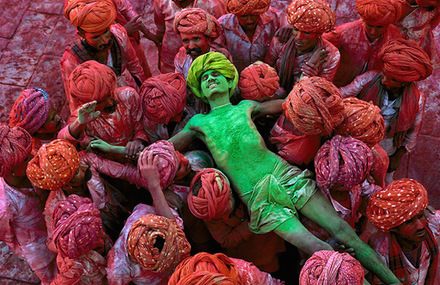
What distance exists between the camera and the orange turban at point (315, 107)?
4.00m

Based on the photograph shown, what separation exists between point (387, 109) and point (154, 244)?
2.13 meters

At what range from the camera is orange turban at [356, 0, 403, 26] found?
4754 millimetres

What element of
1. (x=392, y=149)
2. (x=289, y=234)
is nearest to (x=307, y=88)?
(x=289, y=234)

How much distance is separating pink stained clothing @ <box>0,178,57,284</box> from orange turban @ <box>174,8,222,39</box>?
1.55m

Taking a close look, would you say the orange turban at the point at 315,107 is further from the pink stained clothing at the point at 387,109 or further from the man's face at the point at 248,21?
the man's face at the point at 248,21

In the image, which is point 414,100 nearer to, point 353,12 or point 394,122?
point 394,122

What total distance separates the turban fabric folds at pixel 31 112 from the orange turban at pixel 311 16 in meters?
1.84

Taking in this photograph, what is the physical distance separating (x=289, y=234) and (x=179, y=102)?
1208mm

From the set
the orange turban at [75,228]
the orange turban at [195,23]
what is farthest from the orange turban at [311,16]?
the orange turban at [75,228]

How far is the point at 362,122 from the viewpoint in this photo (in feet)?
13.5

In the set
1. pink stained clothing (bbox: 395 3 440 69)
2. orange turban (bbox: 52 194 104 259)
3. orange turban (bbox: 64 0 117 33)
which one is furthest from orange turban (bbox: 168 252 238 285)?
pink stained clothing (bbox: 395 3 440 69)

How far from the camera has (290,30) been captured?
499 centimetres

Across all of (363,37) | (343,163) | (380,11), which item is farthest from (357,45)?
(343,163)

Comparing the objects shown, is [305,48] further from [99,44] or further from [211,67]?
[99,44]
